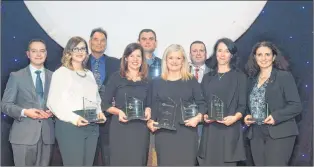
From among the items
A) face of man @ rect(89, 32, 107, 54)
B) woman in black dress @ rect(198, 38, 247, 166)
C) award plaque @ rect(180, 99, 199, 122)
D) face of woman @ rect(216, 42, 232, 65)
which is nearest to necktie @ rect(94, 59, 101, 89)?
face of man @ rect(89, 32, 107, 54)

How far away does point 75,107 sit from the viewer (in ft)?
12.7

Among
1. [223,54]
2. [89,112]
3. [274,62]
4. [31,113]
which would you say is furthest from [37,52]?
[274,62]

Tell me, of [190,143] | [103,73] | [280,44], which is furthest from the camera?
[280,44]

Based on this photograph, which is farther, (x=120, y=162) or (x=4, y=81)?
(x=4, y=81)

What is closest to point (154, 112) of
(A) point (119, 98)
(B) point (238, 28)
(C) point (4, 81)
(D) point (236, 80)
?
(A) point (119, 98)

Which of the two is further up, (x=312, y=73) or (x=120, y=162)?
(x=312, y=73)

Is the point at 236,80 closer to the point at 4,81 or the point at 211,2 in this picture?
the point at 211,2

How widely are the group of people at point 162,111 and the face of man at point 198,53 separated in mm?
330

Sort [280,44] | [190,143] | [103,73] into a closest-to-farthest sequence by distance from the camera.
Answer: [190,143] < [103,73] < [280,44]

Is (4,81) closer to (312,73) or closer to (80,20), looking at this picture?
(80,20)

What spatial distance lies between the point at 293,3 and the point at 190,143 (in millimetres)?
1934

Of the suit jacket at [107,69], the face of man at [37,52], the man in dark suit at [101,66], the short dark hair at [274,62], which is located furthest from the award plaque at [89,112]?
the short dark hair at [274,62]

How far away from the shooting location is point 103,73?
4.40 metres

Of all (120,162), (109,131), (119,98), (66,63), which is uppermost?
(66,63)
